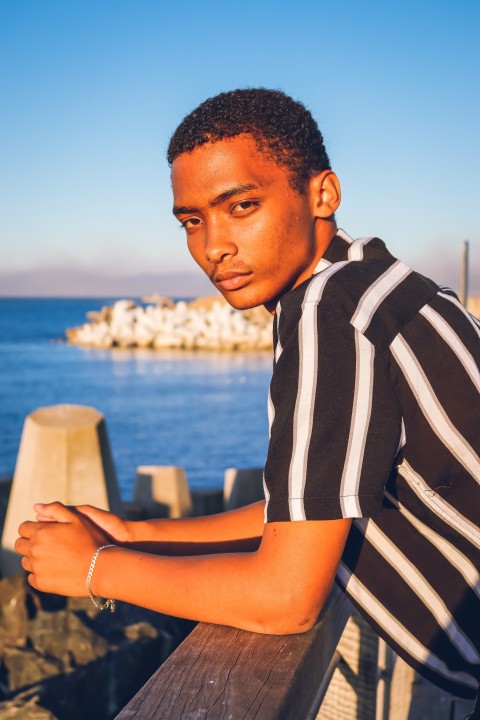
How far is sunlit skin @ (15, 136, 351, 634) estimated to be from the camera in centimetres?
117

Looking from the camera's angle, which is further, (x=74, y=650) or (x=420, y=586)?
(x=74, y=650)

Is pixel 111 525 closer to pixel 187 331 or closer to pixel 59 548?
pixel 59 548

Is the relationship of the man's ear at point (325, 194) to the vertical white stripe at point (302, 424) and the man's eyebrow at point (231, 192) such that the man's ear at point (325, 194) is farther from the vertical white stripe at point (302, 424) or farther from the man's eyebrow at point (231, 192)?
the vertical white stripe at point (302, 424)

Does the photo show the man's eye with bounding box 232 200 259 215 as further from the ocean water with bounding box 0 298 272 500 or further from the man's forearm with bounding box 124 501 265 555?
the ocean water with bounding box 0 298 272 500

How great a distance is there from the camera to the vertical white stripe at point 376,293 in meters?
1.16

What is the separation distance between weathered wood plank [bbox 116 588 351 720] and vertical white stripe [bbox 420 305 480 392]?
505 millimetres

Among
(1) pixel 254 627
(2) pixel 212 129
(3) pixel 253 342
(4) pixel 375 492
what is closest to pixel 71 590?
(1) pixel 254 627

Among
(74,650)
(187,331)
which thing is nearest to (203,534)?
(74,650)

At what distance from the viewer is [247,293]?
1474mm

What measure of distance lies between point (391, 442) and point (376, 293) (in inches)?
9.4

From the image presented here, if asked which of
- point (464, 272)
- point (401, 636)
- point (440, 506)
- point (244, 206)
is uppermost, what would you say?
point (244, 206)

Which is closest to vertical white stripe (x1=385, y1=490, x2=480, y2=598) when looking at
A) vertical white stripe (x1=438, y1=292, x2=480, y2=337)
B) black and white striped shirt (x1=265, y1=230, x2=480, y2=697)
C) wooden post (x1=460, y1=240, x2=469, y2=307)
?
black and white striped shirt (x1=265, y1=230, x2=480, y2=697)

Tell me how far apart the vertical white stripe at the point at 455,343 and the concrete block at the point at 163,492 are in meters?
5.86

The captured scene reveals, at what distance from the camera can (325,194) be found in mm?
1508
